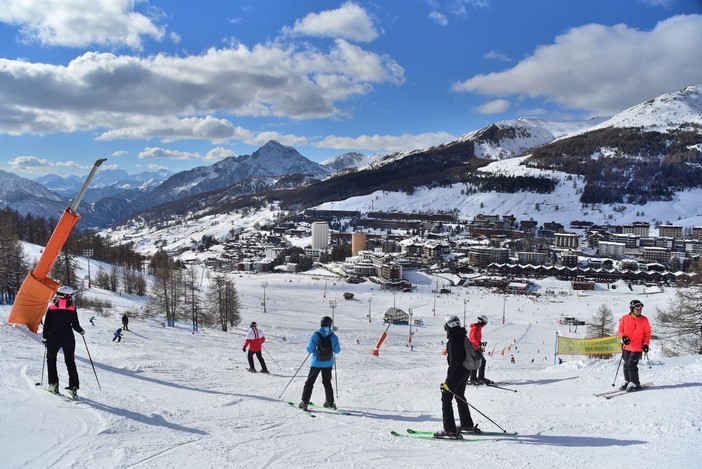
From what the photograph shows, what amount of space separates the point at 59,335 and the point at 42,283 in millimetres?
4914

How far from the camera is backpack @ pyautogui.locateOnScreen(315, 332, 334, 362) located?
7.89 meters

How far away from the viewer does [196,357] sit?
13.4 metres

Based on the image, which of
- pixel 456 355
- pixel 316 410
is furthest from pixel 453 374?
pixel 316 410

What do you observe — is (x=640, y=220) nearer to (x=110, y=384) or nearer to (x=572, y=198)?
(x=572, y=198)

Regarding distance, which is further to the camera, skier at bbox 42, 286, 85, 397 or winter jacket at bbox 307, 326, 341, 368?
winter jacket at bbox 307, 326, 341, 368

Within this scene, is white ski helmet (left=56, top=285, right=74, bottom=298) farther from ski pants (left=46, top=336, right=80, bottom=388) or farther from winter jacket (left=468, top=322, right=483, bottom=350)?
winter jacket (left=468, top=322, right=483, bottom=350)

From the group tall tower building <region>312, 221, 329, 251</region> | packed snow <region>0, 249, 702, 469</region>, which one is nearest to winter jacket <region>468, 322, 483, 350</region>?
packed snow <region>0, 249, 702, 469</region>

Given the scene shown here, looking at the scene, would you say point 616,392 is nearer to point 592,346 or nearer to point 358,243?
point 592,346

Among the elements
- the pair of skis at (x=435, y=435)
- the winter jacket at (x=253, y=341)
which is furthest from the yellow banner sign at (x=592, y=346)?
the winter jacket at (x=253, y=341)

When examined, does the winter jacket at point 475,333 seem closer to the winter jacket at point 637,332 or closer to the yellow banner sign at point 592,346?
the winter jacket at point 637,332

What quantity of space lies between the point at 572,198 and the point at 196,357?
212107mm

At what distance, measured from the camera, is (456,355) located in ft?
20.6

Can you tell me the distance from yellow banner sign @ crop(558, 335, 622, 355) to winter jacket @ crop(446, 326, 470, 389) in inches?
443

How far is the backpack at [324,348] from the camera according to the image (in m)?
7.89
